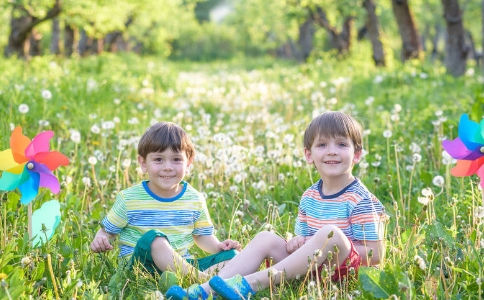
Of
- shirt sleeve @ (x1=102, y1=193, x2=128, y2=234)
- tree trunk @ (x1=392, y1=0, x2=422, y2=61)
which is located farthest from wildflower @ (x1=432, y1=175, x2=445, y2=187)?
tree trunk @ (x1=392, y1=0, x2=422, y2=61)

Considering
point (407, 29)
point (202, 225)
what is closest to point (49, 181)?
point (202, 225)

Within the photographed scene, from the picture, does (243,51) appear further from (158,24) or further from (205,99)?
(205,99)

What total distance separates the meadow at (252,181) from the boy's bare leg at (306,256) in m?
0.06

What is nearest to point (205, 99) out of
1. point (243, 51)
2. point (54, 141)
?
point (54, 141)

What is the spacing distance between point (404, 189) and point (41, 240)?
2.56m

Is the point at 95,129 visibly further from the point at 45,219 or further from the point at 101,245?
the point at 101,245

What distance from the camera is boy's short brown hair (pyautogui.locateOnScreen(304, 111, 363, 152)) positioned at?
310cm

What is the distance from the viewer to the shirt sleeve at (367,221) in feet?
9.72

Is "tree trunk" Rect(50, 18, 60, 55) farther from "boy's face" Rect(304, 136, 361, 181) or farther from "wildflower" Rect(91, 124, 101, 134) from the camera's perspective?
"boy's face" Rect(304, 136, 361, 181)

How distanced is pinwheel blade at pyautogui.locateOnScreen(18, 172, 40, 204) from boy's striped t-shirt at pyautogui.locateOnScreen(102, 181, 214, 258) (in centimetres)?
36

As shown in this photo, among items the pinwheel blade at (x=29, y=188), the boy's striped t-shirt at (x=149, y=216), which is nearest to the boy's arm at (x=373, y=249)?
the boy's striped t-shirt at (x=149, y=216)

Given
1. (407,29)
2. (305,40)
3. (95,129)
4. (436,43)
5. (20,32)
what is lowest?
(95,129)

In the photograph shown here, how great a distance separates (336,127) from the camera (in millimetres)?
3100

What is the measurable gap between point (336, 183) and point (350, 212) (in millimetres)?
179
